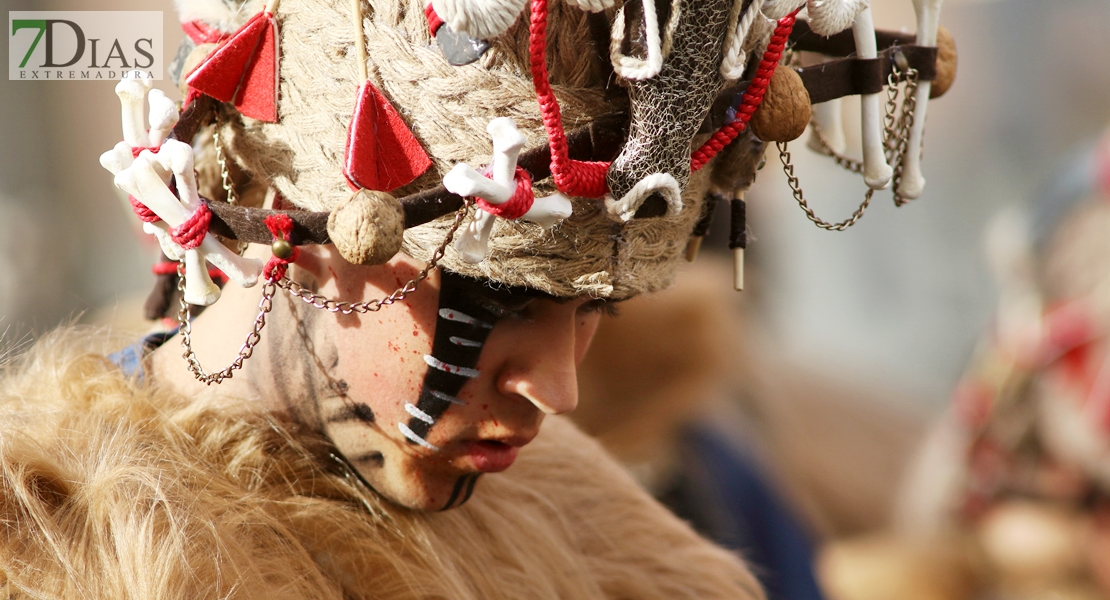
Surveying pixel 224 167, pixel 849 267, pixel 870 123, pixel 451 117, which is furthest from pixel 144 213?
pixel 849 267

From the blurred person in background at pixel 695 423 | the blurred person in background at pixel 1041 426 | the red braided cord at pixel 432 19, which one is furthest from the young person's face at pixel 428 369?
the blurred person in background at pixel 1041 426

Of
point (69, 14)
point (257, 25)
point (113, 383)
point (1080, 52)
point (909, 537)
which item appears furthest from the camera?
point (1080, 52)

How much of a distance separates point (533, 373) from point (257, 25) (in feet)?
1.37

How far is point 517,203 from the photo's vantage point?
73 centimetres

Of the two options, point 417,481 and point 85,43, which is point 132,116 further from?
point 417,481

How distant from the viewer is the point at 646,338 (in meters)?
2.42

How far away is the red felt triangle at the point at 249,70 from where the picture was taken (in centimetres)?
84

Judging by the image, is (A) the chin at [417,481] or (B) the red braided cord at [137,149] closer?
(B) the red braided cord at [137,149]

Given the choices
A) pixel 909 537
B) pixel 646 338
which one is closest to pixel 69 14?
pixel 646 338

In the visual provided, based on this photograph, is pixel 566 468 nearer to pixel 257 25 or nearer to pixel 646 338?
pixel 257 25

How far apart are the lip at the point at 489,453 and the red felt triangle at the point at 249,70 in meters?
0.38

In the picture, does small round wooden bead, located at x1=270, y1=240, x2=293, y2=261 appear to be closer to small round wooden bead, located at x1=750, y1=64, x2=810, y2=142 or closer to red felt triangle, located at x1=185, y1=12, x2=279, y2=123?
red felt triangle, located at x1=185, y1=12, x2=279, y2=123

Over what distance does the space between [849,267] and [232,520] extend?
4099 mm

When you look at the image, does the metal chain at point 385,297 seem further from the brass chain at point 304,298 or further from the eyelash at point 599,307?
the eyelash at point 599,307
